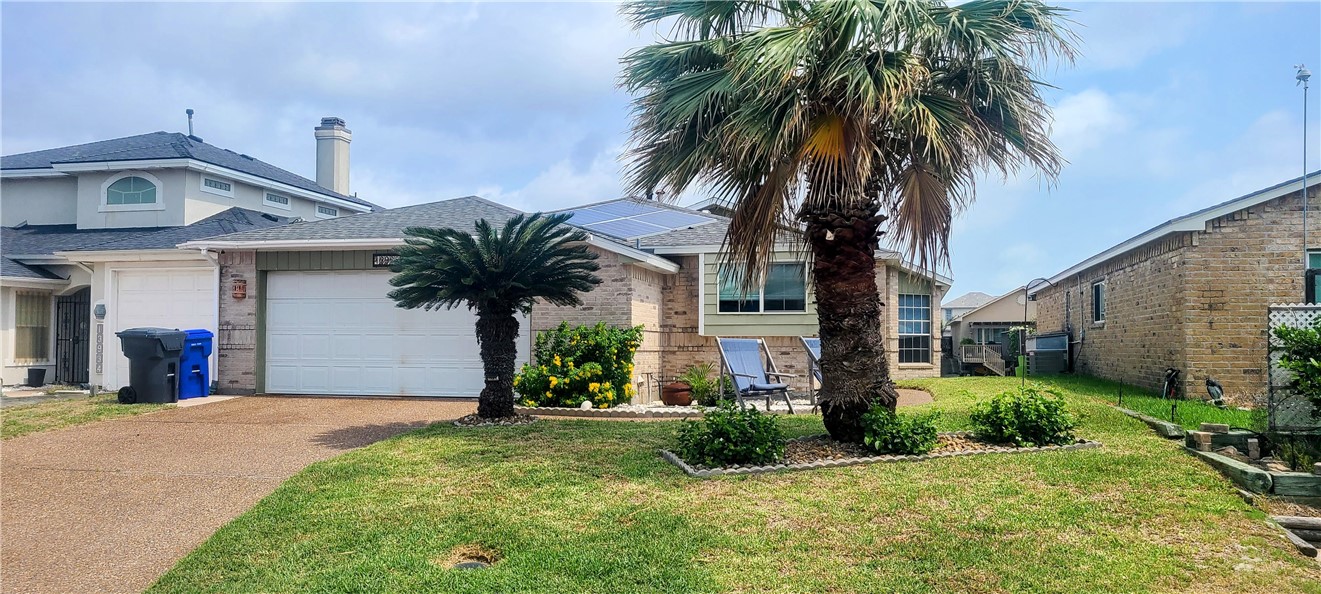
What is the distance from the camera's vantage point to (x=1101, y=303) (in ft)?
57.6

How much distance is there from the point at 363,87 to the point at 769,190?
7740 millimetres

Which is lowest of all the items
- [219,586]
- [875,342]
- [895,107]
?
[219,586]

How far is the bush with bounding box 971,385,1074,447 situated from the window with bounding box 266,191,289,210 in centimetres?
1769

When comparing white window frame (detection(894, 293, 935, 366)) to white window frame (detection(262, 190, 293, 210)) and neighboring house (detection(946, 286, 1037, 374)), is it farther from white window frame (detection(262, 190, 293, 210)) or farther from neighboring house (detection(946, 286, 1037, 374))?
white window frame (detection(262, 190, 293, 210))

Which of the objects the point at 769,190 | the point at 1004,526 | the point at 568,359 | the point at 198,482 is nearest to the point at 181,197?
the point at 568,359

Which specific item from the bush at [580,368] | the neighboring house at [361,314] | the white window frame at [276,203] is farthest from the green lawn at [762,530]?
the white window frame at [276,203]

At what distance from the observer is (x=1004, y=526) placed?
509 cm

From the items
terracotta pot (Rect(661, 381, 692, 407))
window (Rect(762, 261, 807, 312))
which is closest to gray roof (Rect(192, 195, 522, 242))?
terracotta pot (Rect(661, 381, 692, 407))

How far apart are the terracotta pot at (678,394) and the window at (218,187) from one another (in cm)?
1148

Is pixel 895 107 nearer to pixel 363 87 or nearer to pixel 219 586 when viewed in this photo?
pixel 219 586

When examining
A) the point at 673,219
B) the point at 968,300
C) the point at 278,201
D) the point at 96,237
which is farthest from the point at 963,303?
the point at 96,237

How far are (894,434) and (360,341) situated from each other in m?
9.12

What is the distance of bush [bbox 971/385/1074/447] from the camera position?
7.50m

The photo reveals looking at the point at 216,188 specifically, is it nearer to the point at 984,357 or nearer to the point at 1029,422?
the point at 1029,422
